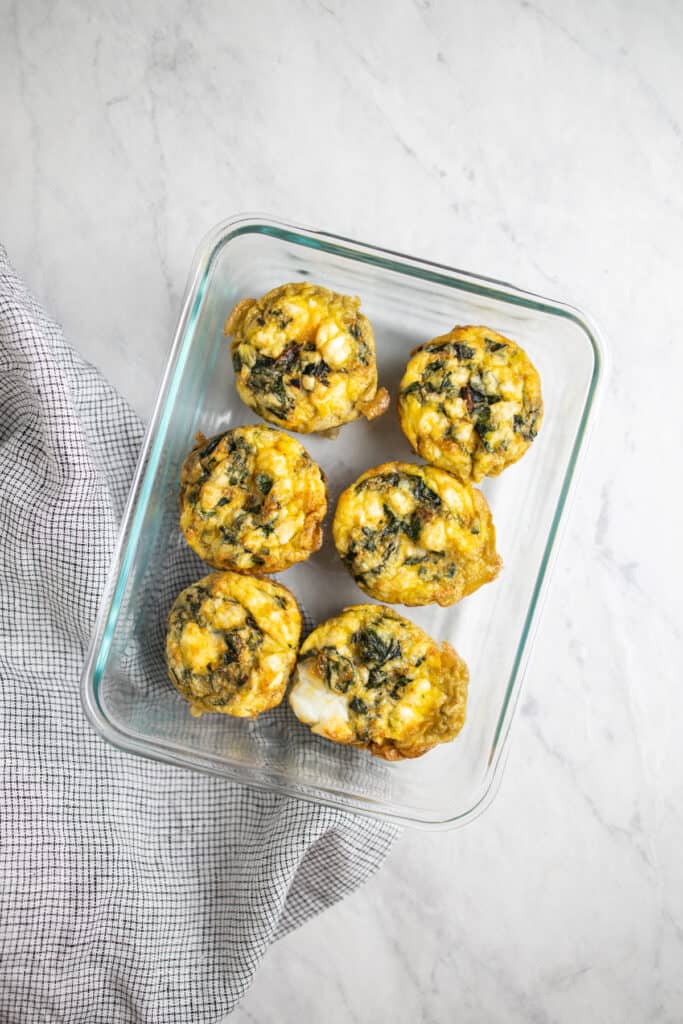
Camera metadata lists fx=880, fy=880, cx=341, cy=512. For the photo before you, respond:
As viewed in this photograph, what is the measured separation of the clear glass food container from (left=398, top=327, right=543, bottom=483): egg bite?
11 cm

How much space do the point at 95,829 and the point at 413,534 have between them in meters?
0.82

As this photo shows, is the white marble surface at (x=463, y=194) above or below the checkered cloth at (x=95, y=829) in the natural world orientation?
above

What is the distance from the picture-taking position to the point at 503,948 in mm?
1790

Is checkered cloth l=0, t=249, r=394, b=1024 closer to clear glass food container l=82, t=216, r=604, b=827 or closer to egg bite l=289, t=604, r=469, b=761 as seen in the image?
clear glass food container l=82, t=216, r=604, b=827

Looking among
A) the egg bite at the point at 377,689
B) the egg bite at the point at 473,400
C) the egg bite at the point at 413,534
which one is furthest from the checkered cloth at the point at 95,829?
the egg bite at the point at 473,400

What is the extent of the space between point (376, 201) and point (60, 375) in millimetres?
705

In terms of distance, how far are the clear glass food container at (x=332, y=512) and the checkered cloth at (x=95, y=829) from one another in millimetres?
86

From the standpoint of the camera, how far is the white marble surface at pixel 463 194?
5.73ft

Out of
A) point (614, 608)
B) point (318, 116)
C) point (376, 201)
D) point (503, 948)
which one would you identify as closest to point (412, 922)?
point (503, 948)

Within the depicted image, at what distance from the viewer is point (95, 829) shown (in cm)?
167

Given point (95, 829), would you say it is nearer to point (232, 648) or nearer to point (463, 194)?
point (232, 648)

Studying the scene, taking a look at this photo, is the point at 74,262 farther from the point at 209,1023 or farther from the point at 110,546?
the point at 209,1023

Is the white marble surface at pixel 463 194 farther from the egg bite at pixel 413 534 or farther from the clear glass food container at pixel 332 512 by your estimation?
the egg bite at pixel 413 534

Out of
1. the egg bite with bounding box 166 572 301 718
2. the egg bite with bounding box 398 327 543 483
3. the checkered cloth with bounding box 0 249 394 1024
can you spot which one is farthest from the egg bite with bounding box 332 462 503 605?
the checkered cloth with bounding box 0 249 394 1024
